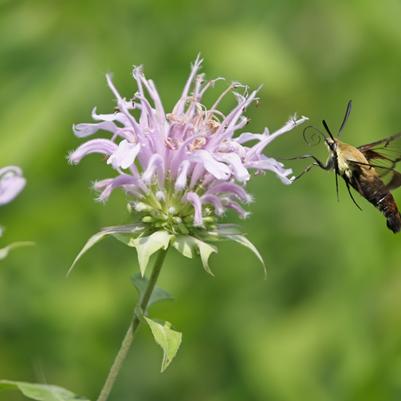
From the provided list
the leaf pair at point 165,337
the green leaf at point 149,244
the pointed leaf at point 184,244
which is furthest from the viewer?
the pointed leaf at point 184,244

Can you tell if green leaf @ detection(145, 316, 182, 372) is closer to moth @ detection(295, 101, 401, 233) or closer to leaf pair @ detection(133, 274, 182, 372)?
leaf pair @ detection(133, 274, 182, 372)

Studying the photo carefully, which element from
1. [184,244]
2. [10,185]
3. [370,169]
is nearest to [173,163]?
[184,244]

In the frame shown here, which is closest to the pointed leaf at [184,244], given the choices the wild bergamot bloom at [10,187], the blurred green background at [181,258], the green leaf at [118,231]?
the green leaf at [118,231]

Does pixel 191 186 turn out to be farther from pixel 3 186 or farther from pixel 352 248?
pixel 352 248

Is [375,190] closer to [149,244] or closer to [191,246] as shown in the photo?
[191,246]

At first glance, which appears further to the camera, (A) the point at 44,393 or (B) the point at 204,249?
(B) the point at 204,249

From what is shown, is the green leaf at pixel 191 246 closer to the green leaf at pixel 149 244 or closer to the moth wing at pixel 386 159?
the green leaf at pixel 149 244

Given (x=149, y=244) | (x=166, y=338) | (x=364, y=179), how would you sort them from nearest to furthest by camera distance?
(x=166, y=338), (x=149, y=244), (x=364, y=179)
